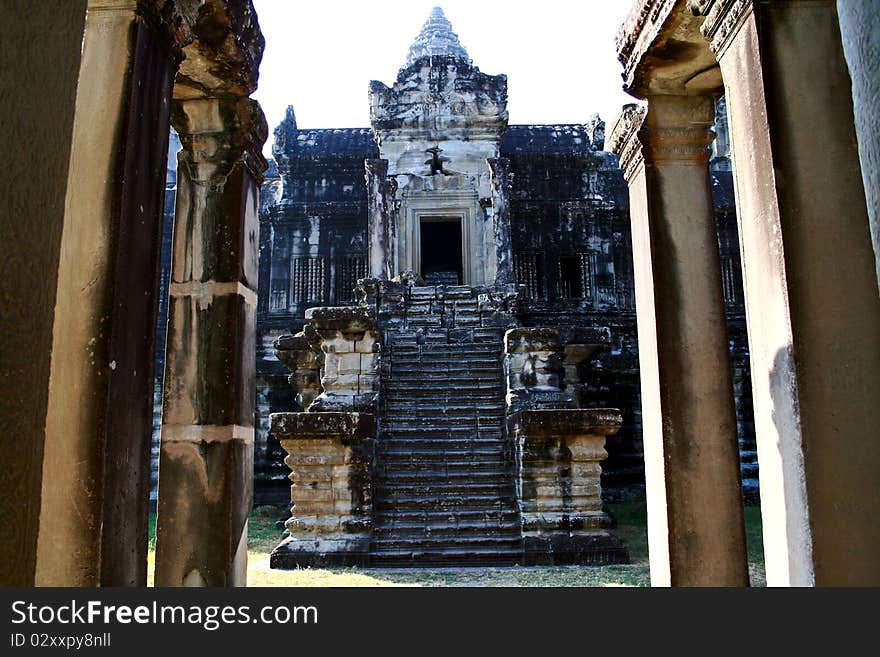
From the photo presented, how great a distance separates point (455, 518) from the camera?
311 inches

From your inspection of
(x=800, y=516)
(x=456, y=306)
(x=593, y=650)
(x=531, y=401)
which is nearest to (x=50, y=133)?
(x=593, y=650)

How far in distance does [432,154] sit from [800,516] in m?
13.8

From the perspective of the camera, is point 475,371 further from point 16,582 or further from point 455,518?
point 16,582

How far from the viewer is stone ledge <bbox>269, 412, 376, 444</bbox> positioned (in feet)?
26.0

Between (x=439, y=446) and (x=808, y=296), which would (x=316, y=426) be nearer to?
(x=439, y=446)

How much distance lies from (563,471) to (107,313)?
6.22 m

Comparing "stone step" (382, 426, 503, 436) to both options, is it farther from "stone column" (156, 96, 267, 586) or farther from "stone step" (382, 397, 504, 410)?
"stone column" (156, 96, 267, 586)

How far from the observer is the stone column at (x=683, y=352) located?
361cm

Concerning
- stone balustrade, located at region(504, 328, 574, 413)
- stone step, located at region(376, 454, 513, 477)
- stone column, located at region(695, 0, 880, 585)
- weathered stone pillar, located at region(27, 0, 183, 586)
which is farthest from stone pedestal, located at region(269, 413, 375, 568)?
stone column, located at region(695, 0, 880, 585)

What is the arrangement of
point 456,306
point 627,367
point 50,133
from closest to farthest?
point 50,133, point 456,306, point 627,367

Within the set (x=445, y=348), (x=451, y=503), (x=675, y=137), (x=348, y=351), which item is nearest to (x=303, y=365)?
(x=348, y=351)

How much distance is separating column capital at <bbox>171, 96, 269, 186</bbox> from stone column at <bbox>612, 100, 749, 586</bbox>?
6.49ft

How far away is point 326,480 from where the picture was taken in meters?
8.03

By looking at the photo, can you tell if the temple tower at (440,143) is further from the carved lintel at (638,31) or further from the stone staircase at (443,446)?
the carved lintel at (638,31)
